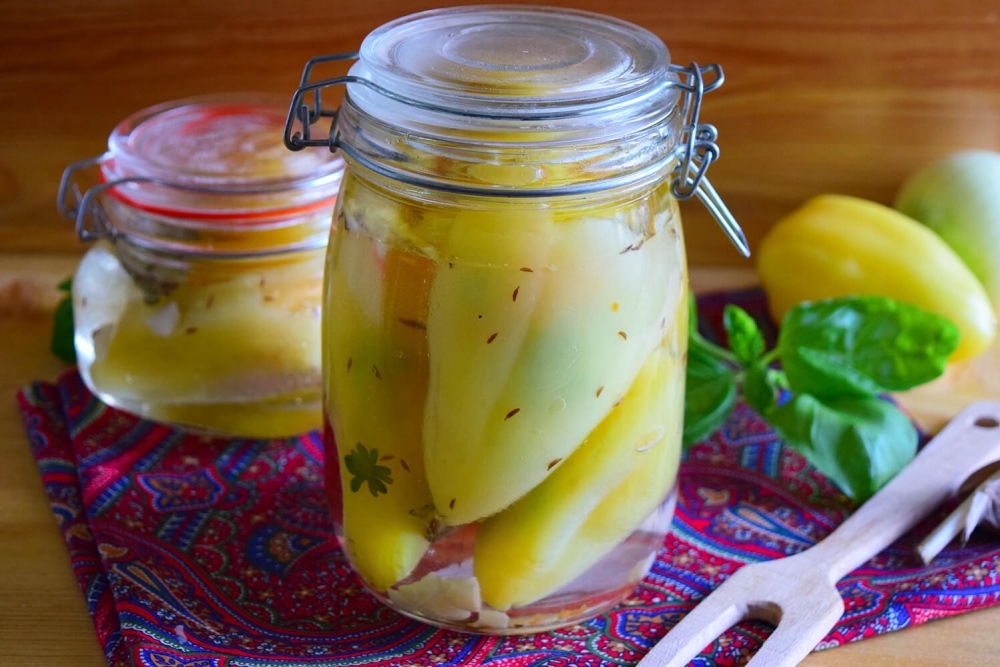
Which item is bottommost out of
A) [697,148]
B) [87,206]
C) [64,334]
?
[64,334]

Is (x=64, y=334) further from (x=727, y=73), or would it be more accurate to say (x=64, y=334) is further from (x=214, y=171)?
(x=727, y=73)

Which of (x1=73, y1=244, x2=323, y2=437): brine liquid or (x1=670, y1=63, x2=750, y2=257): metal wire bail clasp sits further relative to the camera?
(x1=73, y1=244, x2=323, y2=437): brine liquid

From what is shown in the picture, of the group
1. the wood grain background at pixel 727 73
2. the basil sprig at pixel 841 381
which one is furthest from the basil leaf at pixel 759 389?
the wood grain background at pixel 727 73

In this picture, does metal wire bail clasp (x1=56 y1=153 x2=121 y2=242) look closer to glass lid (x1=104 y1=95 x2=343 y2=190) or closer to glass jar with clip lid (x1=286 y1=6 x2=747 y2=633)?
glass lid (x1=104 y1=95 x2=343 y2=190)

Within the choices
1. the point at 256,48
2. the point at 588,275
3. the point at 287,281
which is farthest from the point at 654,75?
the point at 256,48

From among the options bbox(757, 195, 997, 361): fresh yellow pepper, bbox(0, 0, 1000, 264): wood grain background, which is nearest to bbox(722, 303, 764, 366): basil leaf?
bbox(757, 195, 997, 361): fresh yellow pepper

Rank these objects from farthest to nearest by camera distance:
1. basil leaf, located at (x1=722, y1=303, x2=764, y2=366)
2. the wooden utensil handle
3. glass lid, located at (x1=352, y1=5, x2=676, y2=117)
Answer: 1. basil leaf, located at (x1=722, y1=303, x2=764, y2=366)
2. the wooden utensil handle
3. glass lid, located at (x1=352, y1=5, x2=676, y2=117)

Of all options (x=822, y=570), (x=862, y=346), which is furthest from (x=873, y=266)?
(x=822, y=570)
